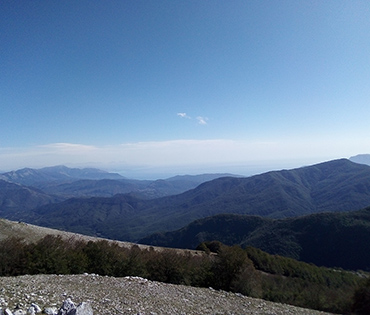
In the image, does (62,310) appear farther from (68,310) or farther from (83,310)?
(83,310)

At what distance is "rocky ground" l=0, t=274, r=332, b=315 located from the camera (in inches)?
505

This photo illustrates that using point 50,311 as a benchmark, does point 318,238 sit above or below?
below

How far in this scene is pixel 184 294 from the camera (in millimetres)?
18797

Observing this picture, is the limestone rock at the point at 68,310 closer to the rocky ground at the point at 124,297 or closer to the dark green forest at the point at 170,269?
the rocky ground at the point at 124,297

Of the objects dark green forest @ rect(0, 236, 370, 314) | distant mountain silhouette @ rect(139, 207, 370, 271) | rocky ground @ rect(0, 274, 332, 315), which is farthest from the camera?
distant mountain silhouette @ rect(139, 207, 370, 271)

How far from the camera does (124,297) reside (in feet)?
50.1

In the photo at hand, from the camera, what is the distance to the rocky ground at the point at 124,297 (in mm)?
12820

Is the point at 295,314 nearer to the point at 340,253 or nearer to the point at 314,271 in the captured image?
the point at 314,271

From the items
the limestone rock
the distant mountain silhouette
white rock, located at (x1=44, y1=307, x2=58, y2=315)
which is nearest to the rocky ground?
white rock, located at (x1=44, y1=307, x2=58, y2=315)

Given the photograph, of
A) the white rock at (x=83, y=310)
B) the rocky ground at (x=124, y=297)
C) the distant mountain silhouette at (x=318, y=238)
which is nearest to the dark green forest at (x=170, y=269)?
the rocky ground at (x=124, y=297)

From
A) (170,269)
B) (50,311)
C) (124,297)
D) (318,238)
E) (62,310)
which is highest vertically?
(62,310)

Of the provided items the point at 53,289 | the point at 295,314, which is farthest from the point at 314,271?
the point at 53,289

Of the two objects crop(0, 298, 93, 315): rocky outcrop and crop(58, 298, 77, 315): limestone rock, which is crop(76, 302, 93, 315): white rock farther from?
crop(58, 298, 77, 315): limestone rock

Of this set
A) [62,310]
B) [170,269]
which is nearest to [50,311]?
[62,310]
